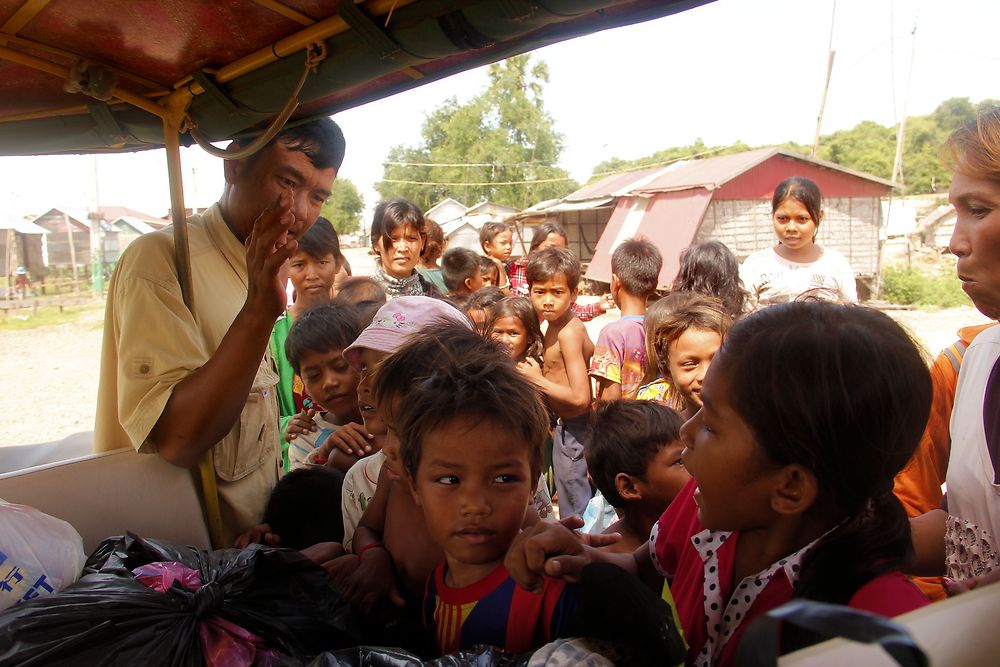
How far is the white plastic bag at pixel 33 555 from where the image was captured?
1.21 meters

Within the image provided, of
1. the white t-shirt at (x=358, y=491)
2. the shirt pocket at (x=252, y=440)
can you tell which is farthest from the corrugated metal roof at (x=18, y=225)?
the white t-shirt at (x=358, y=491)

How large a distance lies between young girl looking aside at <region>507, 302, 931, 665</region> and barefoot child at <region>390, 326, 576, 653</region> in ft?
0.38

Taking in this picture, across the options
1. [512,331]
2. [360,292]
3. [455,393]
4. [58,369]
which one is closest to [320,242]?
[360,292]

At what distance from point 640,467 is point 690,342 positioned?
86cm

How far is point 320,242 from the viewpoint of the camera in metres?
4.07

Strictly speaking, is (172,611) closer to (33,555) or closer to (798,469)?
(33,555)

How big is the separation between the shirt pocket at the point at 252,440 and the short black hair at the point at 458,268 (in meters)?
3.56

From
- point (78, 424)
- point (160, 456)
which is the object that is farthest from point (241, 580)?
point (78, 424)

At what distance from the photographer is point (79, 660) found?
109 cm

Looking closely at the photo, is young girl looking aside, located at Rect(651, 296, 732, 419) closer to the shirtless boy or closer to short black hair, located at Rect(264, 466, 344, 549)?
the shirtless boy

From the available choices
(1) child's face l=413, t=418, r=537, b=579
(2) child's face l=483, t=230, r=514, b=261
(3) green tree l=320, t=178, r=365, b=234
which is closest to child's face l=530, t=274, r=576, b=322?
(1) child's face l=413, t=418, r=537, b=579

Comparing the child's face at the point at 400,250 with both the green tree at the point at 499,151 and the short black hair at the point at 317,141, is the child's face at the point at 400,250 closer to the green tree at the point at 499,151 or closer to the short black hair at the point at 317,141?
the short black hair at the point at 317,141

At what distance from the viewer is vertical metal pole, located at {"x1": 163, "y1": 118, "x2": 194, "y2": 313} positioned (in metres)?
1.85

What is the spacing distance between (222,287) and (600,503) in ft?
5.75
